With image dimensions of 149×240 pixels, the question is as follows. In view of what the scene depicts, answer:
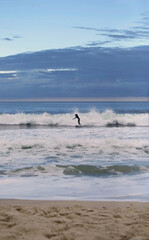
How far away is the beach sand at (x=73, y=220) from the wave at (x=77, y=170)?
8.01 feet

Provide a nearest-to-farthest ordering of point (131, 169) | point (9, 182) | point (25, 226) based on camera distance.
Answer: point (25, 226)
point (9, 182)
point (131, 169)

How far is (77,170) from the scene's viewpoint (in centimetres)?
793

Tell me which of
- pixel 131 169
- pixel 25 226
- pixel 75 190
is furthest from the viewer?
pixel 131 169

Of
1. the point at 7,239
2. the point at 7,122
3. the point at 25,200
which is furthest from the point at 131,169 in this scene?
the point at 7,122

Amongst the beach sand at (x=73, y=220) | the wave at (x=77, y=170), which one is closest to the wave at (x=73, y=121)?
the wave at (x=77, y=170)

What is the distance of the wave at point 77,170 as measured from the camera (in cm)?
761

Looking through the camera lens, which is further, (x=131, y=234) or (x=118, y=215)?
(x=118, y=215)

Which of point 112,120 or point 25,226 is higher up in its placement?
point 112,120

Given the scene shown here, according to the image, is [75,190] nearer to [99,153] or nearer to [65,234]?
[65,234]

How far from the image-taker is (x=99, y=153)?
10.6m

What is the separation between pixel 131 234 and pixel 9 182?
364cm

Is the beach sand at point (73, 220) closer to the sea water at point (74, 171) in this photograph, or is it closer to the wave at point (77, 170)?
the sea water at point (74, 171)

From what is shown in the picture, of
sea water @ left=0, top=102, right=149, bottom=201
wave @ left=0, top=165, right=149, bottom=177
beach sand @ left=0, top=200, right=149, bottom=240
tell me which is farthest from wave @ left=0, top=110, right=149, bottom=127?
beach sand @ left=0, top=200, right=149, bottom=240

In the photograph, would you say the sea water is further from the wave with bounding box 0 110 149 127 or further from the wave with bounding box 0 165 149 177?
the wave with bounding box 0 110 149 127
